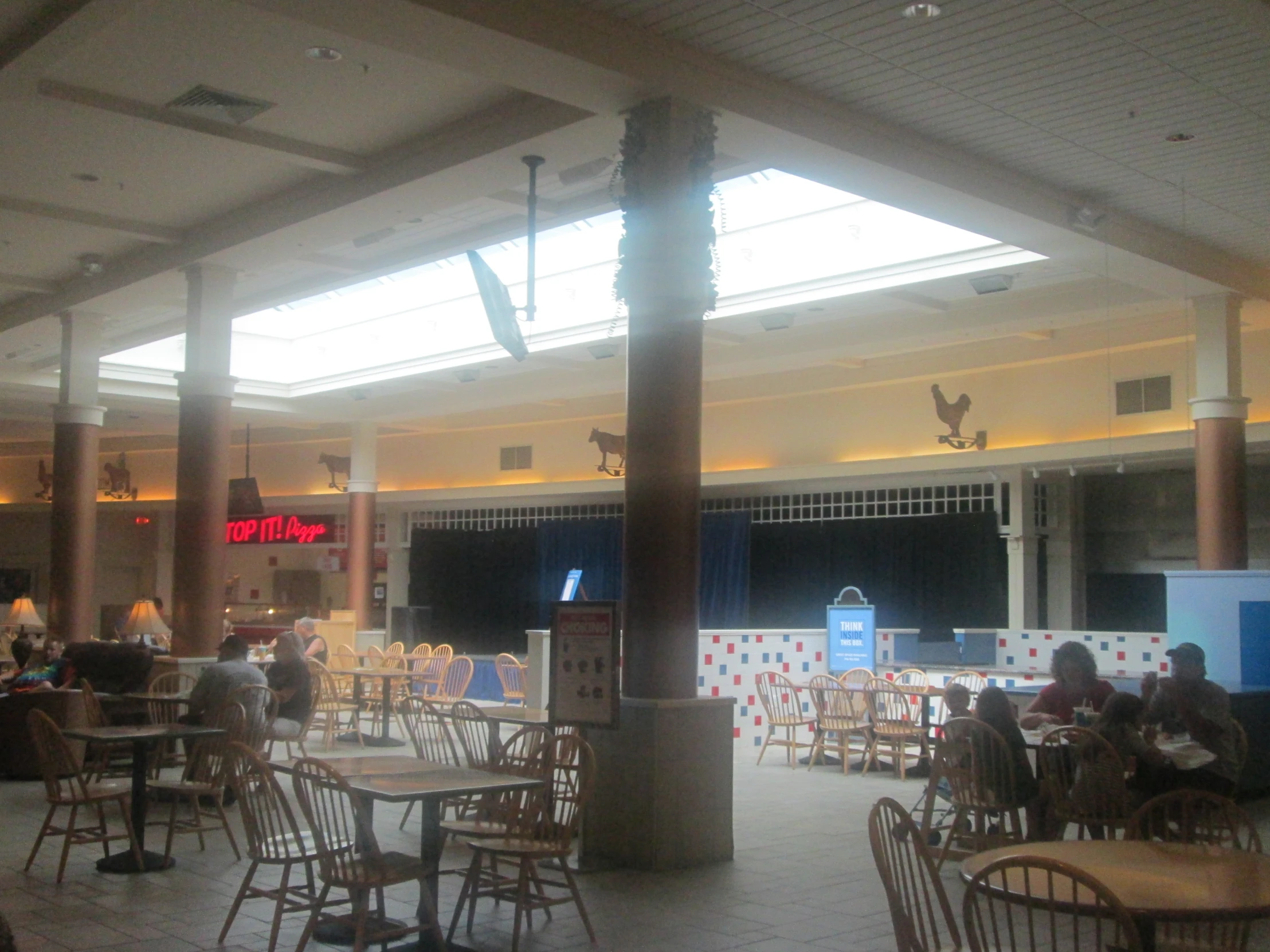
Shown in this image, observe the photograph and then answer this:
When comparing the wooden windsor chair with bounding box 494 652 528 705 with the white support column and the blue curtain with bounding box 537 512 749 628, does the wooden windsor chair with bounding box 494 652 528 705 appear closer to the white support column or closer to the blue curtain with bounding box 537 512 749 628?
the blue curtain with bounding box 537 512 749 628

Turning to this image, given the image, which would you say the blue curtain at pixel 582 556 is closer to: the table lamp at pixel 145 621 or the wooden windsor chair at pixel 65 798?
the table lamp at pixel 145 621

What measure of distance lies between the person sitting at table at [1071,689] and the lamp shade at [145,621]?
695 cm

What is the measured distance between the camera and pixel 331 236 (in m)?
8.95

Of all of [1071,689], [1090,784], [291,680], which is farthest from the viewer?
[291,680]

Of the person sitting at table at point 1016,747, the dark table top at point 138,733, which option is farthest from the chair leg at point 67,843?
the person sitting at table at point 1016,747

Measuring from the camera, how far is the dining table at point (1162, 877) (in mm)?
2947

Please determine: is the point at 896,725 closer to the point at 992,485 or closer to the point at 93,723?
the point at 992,485

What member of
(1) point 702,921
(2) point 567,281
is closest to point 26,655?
(2) point 567,281

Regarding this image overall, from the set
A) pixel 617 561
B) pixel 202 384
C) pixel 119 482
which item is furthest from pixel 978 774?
pixel 119 482

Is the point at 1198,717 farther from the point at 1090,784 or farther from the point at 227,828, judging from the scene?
the point at 227,828

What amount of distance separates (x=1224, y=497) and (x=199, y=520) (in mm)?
7859

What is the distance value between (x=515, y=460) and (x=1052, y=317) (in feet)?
30.0

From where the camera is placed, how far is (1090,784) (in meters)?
5.86

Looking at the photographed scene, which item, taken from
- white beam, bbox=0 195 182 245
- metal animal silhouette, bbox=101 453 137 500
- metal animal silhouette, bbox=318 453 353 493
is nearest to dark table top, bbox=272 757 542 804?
white beam, bbox=0 195 182 245
